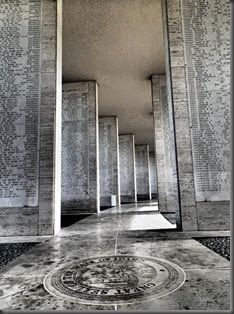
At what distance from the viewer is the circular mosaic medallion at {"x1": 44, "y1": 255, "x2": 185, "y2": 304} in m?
1.87

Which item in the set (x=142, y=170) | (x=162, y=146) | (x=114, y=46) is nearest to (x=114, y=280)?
(x=114, y=46)

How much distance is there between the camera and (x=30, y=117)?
5.19 m

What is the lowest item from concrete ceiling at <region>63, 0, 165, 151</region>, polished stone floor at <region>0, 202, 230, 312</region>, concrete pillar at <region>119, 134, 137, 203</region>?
polished stone floor at <region>0, 202, 230, 312</region>

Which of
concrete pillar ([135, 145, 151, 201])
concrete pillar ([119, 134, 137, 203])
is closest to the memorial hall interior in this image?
concrete pillar ([119, 134, 137, 203])

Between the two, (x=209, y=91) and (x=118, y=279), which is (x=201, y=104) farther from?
(x=118, y=279)

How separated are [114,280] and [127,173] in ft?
60.3

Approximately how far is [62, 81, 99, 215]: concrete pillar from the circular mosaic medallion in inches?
313

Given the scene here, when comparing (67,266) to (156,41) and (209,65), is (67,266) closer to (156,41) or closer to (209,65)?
(209,65)

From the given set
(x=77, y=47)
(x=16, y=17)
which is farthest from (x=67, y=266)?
(x=77, y=47)

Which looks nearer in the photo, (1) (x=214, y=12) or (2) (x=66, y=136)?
(1) (x=214, y=12)

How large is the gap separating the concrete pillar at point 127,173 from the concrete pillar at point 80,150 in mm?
9633

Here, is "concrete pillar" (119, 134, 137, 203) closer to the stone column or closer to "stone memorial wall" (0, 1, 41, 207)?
the stone column

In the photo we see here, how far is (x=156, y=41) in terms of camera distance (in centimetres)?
866

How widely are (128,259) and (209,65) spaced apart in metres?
4.31
